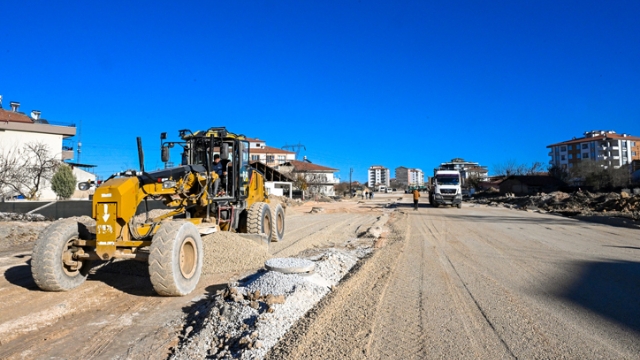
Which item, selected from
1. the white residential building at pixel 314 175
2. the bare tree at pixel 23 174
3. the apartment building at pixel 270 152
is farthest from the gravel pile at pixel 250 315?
the apartment building at pixel 270 152

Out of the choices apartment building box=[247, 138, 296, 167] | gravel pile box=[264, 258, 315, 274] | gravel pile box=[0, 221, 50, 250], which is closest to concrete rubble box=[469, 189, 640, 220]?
gravel pile box=[264, 258, 315, 274]

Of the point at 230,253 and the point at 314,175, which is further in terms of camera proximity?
the point at 314,175

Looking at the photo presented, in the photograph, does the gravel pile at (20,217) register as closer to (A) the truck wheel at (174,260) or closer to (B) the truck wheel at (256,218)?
(B) the truck wheel at (256,218)

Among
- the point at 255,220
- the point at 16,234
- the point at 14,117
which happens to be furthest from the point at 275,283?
the point at 14,117

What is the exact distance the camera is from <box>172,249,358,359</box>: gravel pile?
3900 mm

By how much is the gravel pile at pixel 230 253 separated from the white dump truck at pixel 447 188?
24.1 meters

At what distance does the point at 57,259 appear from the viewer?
5.91m

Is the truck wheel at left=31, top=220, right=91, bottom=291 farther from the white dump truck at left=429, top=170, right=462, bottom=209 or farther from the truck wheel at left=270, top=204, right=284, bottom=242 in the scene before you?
the white dump truck at left=429, top=170, right=462, bottom=209

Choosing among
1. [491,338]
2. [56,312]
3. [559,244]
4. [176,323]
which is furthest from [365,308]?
[559,244]

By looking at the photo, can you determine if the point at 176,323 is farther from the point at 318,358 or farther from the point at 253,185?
the point at 253,185

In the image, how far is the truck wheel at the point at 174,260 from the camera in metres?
5.50

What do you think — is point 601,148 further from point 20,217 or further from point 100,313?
point 100,313

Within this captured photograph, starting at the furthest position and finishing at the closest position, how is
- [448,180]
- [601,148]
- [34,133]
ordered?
[601,148]
[34,133]
[448,180]

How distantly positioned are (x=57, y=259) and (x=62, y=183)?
32.1 metres
